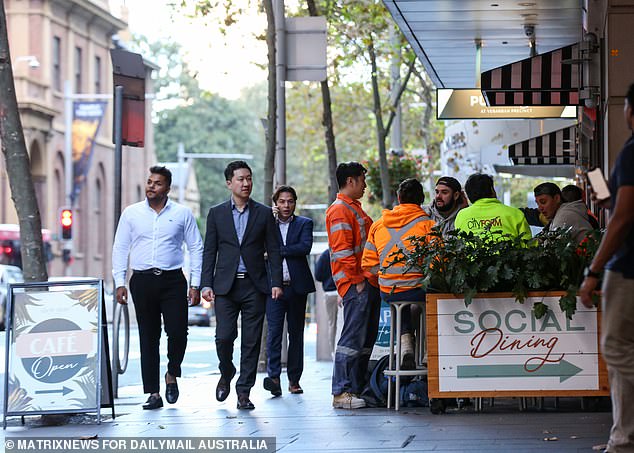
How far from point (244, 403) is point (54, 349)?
5.99 ft

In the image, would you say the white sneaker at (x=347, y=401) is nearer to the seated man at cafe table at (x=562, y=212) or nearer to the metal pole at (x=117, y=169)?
the seated man at cafe table at (x=562, y=212)

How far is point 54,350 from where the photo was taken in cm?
1045

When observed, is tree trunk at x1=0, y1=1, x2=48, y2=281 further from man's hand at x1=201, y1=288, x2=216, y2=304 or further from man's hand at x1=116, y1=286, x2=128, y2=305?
man's hand at x1=201, y1=288, x2=216, y2=304

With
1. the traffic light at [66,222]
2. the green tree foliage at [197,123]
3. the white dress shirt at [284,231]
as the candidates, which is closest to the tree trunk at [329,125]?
the white dress shirt at [284,231]

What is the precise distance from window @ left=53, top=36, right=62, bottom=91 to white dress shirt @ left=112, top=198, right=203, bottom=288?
46099mm

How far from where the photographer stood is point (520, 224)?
10.7 meters

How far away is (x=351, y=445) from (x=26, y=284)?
3.29 m

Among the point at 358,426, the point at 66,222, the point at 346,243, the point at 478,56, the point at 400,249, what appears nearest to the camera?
the point at 358,426

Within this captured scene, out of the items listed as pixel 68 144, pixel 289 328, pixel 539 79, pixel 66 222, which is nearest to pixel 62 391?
pixel 289 328

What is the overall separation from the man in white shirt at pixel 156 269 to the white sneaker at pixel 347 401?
1.49 m

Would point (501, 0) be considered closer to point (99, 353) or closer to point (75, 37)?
point (99, 353)

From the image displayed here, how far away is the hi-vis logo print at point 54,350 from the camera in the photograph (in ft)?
34.2

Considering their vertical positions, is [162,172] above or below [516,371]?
above

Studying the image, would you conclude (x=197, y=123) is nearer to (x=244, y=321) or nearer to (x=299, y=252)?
(x=299, y=252)
